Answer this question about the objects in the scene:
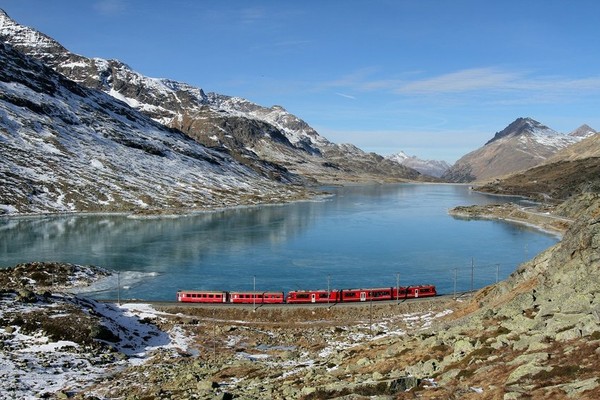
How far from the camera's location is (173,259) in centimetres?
12175

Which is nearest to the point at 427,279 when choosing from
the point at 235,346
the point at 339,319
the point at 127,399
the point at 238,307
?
the point at 339,319

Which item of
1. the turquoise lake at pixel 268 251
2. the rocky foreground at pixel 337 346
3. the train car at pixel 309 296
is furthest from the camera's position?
the turquoise lake at pixel 268 251

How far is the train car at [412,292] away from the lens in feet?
278

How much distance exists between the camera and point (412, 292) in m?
86.1

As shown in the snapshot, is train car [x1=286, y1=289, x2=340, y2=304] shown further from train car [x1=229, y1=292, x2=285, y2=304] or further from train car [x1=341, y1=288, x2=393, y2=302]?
train car [x1=341, y1=288, x2=393, y2=302]

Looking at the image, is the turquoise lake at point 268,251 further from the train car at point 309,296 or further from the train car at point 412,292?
the train car at point 412,292

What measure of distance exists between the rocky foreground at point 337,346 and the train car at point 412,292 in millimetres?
3429

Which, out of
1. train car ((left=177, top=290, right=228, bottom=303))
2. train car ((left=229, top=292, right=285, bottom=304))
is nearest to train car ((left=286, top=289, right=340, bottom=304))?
train car ((left=229, top=292, right=285, bottom=304))

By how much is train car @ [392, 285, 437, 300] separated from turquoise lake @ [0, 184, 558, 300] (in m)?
7.61

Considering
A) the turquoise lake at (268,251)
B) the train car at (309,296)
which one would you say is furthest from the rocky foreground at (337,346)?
the turquoise lake at (268,251)

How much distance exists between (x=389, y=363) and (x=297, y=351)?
801 inches

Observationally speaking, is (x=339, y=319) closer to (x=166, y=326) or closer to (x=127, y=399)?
(x=166, y=326)

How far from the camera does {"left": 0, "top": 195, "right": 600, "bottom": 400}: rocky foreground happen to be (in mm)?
27047

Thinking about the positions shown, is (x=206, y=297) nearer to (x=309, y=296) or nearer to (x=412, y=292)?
(x=309, y=296)
